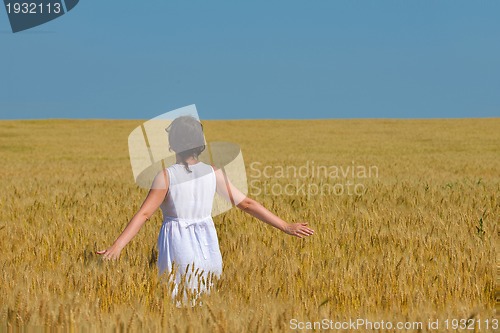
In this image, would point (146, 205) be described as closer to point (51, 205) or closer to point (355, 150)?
point (51, 205)

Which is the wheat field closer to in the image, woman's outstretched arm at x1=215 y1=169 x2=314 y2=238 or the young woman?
the young woman

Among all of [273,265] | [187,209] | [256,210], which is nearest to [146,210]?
[187,209]

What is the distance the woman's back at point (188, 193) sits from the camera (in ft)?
12.6

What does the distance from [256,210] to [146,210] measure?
0.66m

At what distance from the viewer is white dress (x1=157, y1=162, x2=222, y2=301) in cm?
385

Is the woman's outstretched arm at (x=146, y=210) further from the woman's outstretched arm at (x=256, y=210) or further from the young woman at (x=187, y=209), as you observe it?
the woman's outstretched arm at (x=256, y=210)

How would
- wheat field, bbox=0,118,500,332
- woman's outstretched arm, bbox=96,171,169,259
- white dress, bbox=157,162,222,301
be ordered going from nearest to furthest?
wheat field, bbox=0,118,500,332 < woman's outstretched arm, bbox=96,171,169,259 < white dress, bbox=157,162,222,301

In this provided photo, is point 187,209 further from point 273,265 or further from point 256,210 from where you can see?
point 273,265

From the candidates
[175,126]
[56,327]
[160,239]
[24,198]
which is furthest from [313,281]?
[24,198]

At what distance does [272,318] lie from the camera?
2730 millimetres

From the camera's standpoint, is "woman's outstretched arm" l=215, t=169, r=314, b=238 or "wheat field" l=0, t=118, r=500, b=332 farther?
"woman's outstretched arm" l=215, t=169, r=314, b=238

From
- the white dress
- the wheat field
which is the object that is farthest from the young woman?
the wheat field

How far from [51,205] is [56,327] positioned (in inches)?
226

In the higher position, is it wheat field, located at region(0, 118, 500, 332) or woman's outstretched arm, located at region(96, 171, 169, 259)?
woman's outstretched arm, located at region(96, 171, 169, 259)
